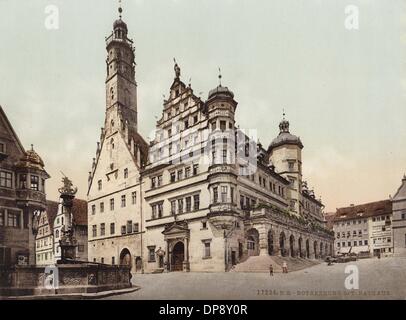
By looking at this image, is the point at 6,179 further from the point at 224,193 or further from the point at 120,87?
the point at 224,193

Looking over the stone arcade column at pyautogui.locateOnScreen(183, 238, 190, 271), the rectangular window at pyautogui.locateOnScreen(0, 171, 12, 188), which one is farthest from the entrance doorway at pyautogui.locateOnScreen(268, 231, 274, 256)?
the rectangular window at pyautogui.locateOnScreen(0, 171, 12, 188)

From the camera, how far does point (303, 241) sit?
1886 cm

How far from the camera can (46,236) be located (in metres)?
15.6

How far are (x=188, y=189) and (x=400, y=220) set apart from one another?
23.5 feet

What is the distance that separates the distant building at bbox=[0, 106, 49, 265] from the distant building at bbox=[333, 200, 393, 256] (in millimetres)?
9965

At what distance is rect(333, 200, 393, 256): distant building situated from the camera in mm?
12961

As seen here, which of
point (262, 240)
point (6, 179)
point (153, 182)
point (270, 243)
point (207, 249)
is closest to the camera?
point (6, 179)

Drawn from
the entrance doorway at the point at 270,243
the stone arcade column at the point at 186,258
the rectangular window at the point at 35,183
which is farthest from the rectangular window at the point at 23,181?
the entrance doorway at the point at 270,243

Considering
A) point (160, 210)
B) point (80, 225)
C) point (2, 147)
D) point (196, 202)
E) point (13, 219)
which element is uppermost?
point (2, 147)

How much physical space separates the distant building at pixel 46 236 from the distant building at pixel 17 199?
6.7 inches

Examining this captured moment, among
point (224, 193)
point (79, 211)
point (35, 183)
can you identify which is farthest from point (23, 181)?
point (224, 193)

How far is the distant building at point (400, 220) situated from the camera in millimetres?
12195

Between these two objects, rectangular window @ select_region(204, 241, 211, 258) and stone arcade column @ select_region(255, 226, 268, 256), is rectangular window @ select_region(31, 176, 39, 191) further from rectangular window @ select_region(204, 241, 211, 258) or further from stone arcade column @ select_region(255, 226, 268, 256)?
stone arcade column @ select_region(255, 226, 268, 256)

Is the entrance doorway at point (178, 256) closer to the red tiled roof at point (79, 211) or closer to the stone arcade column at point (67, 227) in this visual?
the red tiled roof at point (79, 211)
